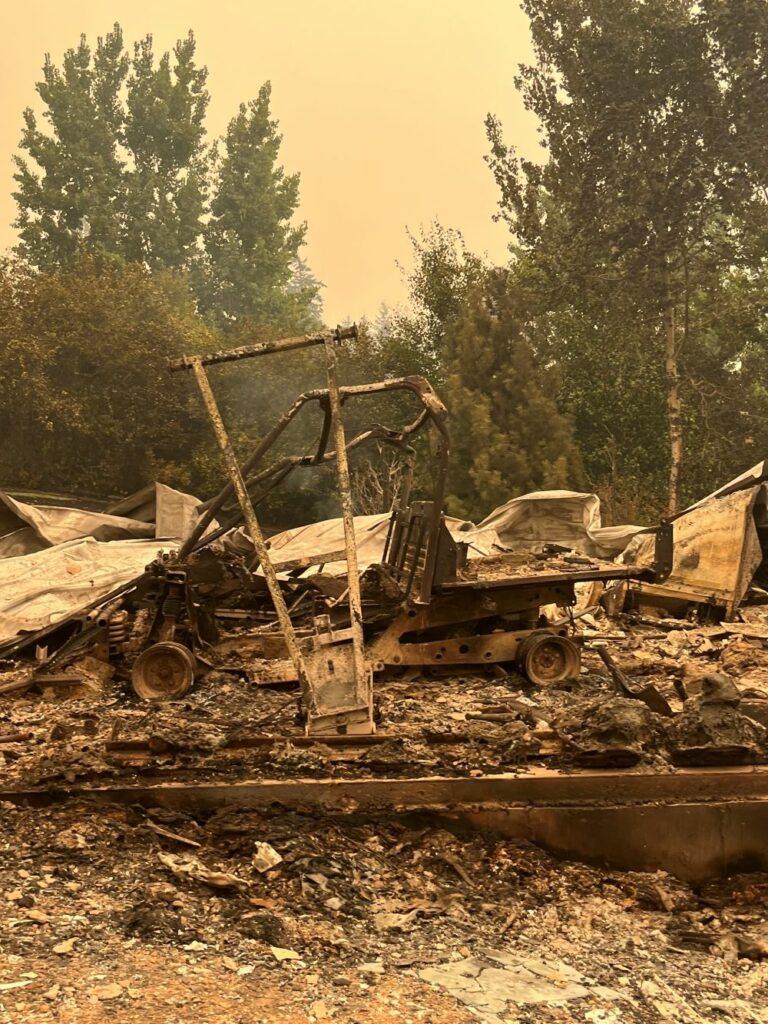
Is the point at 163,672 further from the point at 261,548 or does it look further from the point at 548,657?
the point at 548,657

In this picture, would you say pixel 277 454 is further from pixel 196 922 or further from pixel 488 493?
pixel 196 922

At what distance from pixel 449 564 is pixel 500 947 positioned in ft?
10.4

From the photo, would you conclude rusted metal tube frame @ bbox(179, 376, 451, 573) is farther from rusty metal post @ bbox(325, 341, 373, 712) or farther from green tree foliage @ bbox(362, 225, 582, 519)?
green tree foliage @ bbox(362, 225, 582, 519)

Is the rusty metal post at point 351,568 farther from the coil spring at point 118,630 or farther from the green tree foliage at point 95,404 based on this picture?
the green tree foliage at point 95,404

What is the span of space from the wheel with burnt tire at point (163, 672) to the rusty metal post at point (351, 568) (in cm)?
173

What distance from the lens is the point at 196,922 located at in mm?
2785

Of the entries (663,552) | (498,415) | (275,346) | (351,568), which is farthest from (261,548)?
(498,415)

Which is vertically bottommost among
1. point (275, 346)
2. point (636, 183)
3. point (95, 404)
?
point (275, 346)

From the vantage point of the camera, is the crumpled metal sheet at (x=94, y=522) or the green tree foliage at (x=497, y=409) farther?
the green tree foliage at (x=497, y=409)

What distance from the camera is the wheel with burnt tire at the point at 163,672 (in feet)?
18.7

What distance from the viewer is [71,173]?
28.7 meters

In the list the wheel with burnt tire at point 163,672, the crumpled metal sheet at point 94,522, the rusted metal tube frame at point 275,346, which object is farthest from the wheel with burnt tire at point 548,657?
the crumpled metal sheet at point 94,522

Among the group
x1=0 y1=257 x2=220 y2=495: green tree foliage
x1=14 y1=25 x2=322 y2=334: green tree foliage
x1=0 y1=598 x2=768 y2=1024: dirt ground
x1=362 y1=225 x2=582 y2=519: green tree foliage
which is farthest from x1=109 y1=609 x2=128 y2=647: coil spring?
x1=14 y1=25 x2=322 y2=334: green tree foliage

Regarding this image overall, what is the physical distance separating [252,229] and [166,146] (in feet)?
13.5
